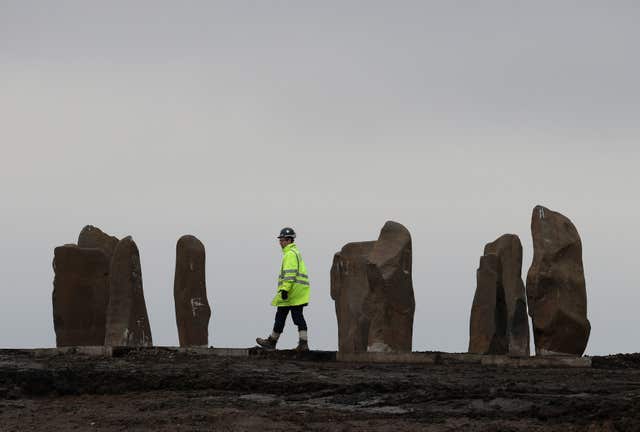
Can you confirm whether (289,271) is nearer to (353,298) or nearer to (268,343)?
(268,343)

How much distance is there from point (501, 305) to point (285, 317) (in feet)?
14.3

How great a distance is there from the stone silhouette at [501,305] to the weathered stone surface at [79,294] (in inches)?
259

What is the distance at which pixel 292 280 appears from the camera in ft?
70.3

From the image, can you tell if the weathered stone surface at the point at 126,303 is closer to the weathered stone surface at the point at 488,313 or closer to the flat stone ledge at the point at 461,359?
the flat stone ledge at the point at 461,359

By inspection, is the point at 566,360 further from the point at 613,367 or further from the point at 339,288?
the point at 339,288

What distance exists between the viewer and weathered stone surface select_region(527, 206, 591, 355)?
21.2 meters

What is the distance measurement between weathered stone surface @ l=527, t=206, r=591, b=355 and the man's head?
3.66 metres

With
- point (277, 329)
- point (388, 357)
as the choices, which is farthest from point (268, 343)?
point (388, 357)

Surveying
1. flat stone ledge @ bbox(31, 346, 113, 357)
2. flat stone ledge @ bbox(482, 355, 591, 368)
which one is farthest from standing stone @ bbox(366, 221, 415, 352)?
flat stone ledge @ bbox(31, 346, 113, 357)

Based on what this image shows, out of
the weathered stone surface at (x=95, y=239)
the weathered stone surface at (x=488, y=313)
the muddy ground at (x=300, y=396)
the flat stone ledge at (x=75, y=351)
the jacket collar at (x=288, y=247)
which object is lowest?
the muddy ground at (x=300, y=396)

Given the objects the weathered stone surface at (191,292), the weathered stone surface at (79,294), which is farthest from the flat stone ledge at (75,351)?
the weathered stone surface at (191,292)

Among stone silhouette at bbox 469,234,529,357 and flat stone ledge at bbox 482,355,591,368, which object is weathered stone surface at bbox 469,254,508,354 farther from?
flat stone ledge at bbox 482,355,591,368

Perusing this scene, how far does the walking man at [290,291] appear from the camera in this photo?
21422mm

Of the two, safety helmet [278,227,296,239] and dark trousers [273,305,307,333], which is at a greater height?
safety helmet [278,227,296,239]
